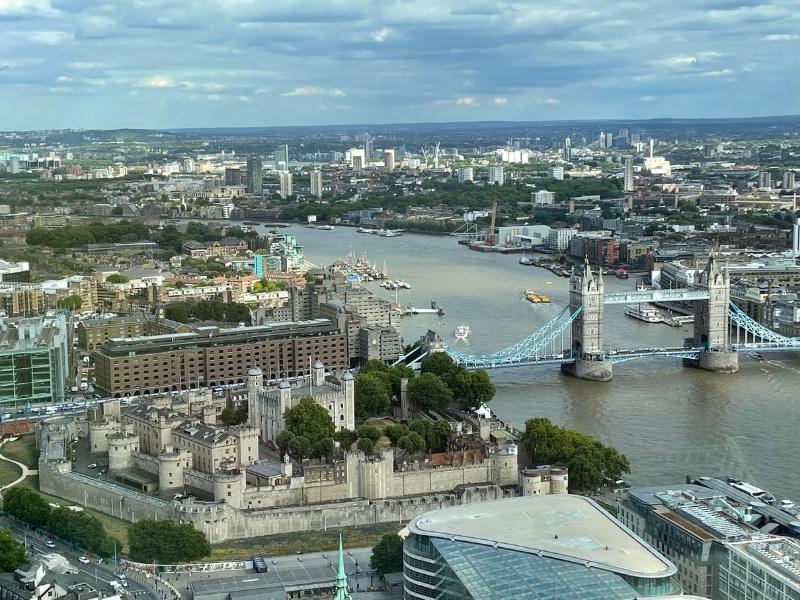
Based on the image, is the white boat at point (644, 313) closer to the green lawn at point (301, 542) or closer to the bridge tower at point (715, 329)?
the bridge tower at point (715, 329)

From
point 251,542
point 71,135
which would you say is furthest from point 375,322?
point 71,135

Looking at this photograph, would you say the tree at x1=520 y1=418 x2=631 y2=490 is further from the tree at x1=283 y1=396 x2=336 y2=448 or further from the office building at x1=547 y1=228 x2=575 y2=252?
the office building at x1=547 y1=228 x2=575 y2=252

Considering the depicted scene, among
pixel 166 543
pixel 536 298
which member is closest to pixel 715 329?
pixel 536 298

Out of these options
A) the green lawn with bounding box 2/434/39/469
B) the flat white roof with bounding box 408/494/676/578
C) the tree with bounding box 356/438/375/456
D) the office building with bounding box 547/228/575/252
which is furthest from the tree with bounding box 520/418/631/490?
the office building with bounding box 547/228/575/252

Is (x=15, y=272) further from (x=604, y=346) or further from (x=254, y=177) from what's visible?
(x=254, y=177)

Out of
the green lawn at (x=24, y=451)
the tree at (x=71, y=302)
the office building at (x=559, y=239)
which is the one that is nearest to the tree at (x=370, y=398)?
the green lawn at (x=24, y=451)

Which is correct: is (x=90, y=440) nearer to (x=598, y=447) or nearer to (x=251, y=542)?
(x=251, y=542)
